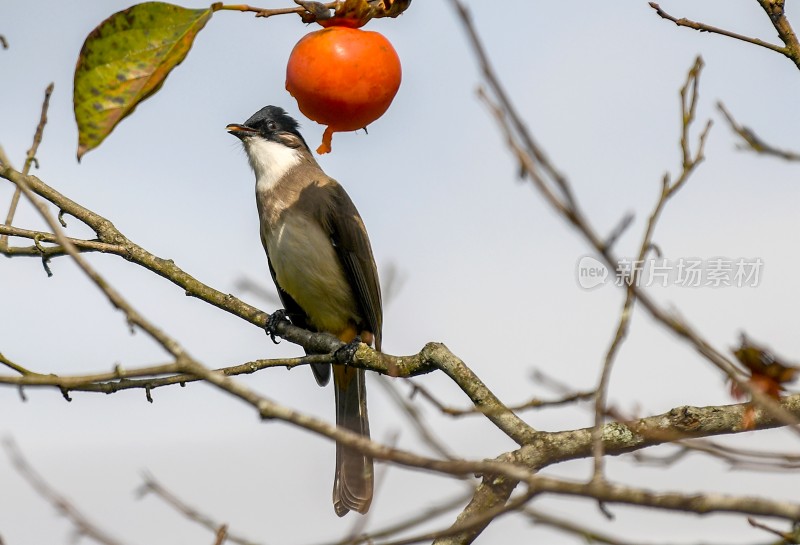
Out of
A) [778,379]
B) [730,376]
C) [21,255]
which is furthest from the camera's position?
[21,255]

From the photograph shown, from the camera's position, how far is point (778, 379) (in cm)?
193

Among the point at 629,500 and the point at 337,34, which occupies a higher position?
the point at 337,34

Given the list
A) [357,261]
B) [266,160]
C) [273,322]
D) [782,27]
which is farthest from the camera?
[266,160]

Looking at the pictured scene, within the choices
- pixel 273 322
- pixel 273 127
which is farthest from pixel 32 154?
pixel 273 127

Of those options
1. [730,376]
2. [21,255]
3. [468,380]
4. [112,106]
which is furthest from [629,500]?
[21,255]

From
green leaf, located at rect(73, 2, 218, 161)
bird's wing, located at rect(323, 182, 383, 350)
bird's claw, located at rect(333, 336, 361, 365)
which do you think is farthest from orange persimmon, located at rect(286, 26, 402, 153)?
bird's wing, located at rect(323, 182, 383, 350)

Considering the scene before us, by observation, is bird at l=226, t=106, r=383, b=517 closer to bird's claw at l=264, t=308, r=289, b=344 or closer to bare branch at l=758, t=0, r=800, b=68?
bird's claw at l=264, t=308, r=289, b=344

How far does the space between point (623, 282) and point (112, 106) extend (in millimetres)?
1214

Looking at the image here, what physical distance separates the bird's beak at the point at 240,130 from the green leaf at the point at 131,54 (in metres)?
3.57

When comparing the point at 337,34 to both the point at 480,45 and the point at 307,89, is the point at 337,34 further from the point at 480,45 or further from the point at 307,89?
the point at 480,45

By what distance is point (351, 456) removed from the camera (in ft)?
18.7

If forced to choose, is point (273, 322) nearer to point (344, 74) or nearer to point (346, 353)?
point (346, 353)

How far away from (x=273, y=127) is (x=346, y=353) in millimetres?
2352

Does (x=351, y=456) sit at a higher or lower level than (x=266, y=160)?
lower
